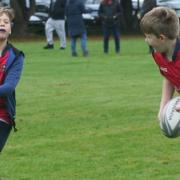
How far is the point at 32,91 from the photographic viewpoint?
586 inches

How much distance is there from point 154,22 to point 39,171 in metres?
2.88

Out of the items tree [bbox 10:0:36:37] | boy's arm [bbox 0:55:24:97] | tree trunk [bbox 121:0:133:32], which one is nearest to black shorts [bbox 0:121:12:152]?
boy's arm [bbox 0:55:24:97]

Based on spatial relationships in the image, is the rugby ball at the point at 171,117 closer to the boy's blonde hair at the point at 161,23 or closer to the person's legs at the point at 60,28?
the boy's blonde hair at the point at 161,23

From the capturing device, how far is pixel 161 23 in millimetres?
5875

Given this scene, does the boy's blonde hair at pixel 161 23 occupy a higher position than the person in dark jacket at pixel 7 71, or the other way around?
the boy's blonde hair at pixel 161 23

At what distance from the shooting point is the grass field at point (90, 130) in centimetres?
823

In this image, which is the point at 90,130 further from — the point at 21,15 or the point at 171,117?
the point at 21,15

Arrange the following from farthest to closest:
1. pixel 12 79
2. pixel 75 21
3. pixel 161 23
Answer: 1. pixel 75 21
2. pixel 12 79
3. pixel 161 23

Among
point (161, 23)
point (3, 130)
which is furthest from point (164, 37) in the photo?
point (3, 130)

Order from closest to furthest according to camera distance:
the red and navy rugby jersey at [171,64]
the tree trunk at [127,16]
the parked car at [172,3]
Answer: the red and navy rugby jersey at [171,64], the parked car at [172,3], the tree trunk at [127,16]

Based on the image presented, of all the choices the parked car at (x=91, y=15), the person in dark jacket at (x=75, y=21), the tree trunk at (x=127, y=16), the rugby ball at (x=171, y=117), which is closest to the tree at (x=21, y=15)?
the parked car at (x=91, y=15)

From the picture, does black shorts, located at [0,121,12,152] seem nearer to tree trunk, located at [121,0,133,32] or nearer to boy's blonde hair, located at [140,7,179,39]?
boy's blonde hair, located at [140,7,179,39]

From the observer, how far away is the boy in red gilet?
588cm

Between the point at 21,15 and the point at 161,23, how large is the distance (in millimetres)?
33106
